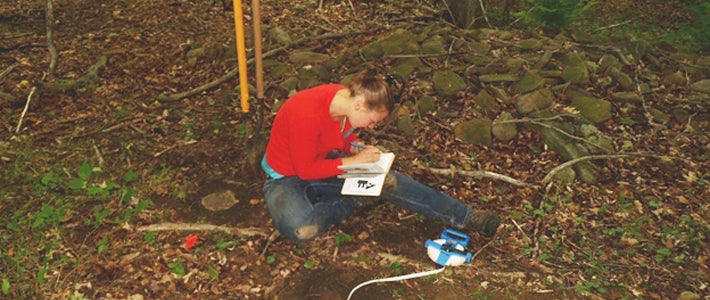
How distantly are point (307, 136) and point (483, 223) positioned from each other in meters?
1.58

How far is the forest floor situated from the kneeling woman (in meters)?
0.24

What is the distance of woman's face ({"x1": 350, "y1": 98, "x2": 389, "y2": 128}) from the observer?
3242mm

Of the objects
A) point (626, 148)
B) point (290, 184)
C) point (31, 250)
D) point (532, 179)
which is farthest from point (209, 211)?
point (626, 148)

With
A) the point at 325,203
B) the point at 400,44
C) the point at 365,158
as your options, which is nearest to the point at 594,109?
the point at 400,44

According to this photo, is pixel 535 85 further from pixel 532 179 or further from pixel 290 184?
pixel 290 184

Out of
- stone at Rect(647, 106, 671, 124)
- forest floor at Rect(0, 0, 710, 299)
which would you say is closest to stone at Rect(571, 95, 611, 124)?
forest floor at Rect(0, 0, 710, 299)

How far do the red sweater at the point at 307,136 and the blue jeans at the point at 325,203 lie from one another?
0.16 metres

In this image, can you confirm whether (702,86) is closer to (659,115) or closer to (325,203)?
(659,115)

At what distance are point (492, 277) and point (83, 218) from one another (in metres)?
3.22

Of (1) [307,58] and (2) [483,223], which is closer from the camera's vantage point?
(2) [483,223]

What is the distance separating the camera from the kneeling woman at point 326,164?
330 cm

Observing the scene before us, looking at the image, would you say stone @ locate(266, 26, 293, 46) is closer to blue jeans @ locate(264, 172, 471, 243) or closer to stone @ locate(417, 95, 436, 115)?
stone @ locate(417, 95, 436, 115)

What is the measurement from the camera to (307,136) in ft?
10.9

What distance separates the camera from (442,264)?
144 inches
